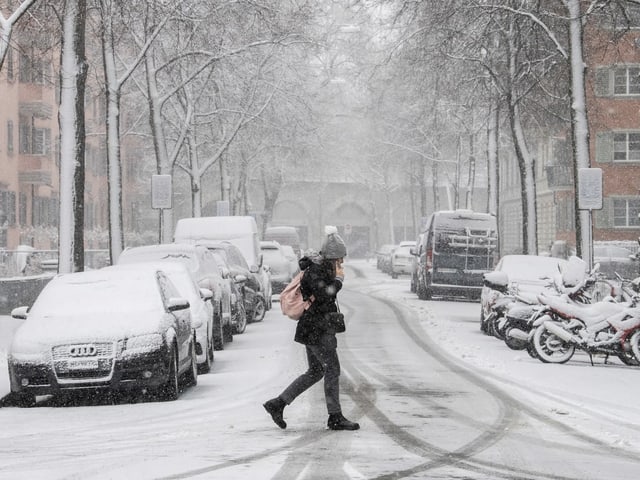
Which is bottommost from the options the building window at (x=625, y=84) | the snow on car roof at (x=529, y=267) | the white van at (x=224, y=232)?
the snow on car roof at (x=529, y=267)

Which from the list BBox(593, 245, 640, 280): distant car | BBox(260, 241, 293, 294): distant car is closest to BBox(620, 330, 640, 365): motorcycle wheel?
BBox(260, 241, 293, 294): distant car

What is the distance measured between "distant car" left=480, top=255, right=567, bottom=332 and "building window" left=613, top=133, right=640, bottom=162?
3827 centimetres

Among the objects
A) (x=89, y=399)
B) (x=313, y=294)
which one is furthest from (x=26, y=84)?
(x=313, y=294)

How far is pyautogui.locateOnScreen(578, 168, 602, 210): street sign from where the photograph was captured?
26078mm

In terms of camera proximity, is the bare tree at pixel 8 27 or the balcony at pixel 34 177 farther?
the balcony at pixel 34 177

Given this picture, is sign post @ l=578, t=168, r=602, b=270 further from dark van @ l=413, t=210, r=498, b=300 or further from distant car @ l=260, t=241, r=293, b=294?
distant car @ l=260, t=241, r=293, b=294

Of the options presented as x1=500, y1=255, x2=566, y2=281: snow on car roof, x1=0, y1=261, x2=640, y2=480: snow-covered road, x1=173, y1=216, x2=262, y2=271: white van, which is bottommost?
x1=0, y1=261, x2=640, y2=480: snow-covered road

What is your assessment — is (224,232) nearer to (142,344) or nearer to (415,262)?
(415,262)

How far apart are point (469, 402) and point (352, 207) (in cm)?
9968

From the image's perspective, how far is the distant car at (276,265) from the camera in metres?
41.6

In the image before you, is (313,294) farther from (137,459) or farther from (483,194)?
(483,194)

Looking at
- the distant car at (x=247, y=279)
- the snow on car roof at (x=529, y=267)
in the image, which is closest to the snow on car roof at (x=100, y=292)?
the distant car at (x=247, y=279)

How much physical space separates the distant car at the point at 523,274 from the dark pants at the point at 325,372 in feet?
47.4

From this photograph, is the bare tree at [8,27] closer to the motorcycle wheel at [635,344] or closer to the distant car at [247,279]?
the distant car at [247,279]
